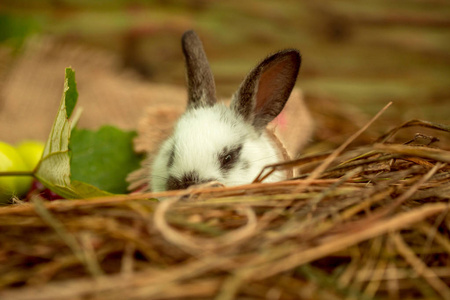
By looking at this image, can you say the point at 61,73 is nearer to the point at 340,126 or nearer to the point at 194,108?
the point at 194,108

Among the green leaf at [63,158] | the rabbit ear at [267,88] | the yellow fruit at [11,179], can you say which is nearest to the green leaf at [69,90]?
the green leaf at [63,158]

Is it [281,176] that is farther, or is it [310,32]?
[310,32]

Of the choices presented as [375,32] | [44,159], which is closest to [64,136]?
[44,159]

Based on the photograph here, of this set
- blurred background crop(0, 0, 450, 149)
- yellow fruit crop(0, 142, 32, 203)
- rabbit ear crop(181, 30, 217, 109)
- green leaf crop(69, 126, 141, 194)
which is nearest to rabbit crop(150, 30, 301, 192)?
rabbit ear crop(181, 30, 217, 109)

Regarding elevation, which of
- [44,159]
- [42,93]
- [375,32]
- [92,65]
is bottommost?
[44,159]

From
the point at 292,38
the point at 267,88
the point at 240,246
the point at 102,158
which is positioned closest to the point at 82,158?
the point at 102,158

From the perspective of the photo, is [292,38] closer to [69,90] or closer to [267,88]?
[267,88]

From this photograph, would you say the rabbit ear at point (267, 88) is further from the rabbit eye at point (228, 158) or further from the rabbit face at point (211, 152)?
the rabbit eye at point (228, 158)
